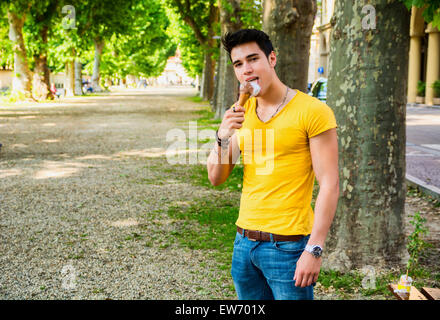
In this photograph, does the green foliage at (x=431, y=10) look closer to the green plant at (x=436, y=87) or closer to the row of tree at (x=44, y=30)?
the row of tree at (x=44, y=30)

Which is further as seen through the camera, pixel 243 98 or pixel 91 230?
pixel 91 230

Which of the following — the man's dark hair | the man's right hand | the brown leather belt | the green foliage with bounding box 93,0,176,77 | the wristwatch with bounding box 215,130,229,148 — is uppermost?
the green foliage with bounding box 93,0,176,77

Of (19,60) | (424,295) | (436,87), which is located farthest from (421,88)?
(424,295)

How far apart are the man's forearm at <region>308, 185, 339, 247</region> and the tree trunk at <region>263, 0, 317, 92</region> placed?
21.0 ft

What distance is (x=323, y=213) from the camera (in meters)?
2.33

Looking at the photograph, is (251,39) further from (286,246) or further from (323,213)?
(286,246)

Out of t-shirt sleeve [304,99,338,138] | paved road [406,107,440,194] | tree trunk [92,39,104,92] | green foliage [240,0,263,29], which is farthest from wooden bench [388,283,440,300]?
tree trunk [92,39,104,92]

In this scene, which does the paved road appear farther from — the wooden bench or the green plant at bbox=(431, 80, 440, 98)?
the green plant at bbox=(431, 80, 440, 98)

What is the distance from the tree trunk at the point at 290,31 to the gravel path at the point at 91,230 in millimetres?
2487

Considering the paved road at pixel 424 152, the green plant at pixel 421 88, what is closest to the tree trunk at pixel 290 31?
the paved road at pixel 424 152

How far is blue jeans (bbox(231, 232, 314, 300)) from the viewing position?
2428 millimetres

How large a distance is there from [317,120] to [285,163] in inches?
9.4

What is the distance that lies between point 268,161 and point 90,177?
822 cm
